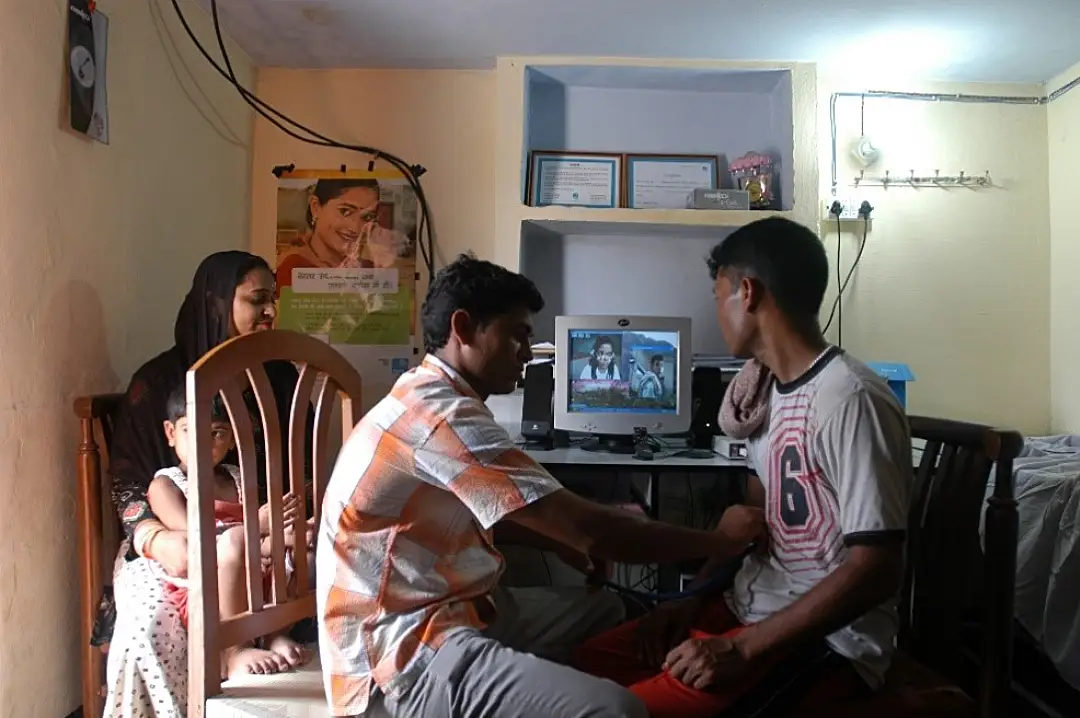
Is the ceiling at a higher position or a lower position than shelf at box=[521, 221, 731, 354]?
higher

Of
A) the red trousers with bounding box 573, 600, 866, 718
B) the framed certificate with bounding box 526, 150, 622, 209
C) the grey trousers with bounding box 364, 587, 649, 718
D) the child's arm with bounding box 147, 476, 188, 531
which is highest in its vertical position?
the framed certificate with bounding box 526, 150, 622, 209

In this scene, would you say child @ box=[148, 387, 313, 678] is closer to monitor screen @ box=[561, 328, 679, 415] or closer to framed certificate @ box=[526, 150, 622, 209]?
monitor screen @ box=[561, 328, 679, 415]

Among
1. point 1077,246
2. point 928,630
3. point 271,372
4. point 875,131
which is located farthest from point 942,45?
point 271,372

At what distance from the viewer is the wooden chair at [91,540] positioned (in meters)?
1.62

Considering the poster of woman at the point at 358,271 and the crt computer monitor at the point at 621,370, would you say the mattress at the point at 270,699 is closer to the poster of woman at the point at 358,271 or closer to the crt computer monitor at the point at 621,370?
the crt computer monitor at the point at 621,370

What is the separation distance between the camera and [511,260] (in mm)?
2602

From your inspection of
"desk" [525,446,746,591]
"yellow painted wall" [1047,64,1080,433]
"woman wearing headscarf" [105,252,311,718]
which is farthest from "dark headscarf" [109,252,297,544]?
"yellow painted wall" [1047,64,1080,433]

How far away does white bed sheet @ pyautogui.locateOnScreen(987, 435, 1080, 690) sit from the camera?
185cm

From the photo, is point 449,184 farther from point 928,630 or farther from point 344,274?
point 928,630

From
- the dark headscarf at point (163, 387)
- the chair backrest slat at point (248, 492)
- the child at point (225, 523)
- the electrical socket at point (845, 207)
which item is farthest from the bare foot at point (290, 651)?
the electrical socket at point (845, 207)

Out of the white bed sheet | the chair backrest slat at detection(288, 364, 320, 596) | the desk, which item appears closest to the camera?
the chair backrest slat at detection(288, 364, 320, 596)

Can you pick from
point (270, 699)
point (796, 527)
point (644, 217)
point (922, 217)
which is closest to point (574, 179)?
point (644, 217)

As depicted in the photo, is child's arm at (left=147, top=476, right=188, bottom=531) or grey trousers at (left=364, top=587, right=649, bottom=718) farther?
child's arm at (left=147, top=476, right=188, bottom=531)

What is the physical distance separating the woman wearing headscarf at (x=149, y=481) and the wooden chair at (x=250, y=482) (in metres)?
0.28
